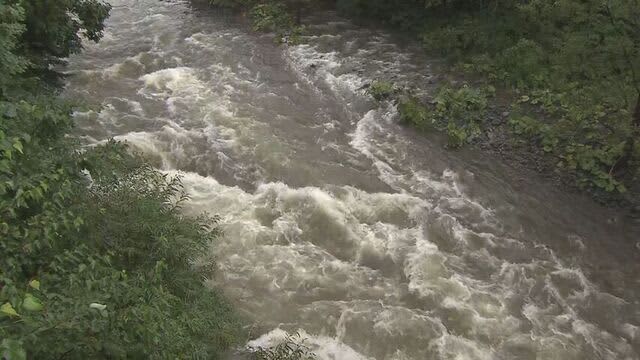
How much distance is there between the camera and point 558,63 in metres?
14.7

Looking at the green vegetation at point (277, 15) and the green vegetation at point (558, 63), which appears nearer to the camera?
the green vegetation at point (558, 63)

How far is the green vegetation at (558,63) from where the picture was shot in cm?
1181

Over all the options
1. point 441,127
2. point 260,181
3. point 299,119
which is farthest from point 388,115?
point 260,181

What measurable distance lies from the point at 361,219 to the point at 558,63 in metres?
8.11

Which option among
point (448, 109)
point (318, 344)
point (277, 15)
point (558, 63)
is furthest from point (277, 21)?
point (318, 344)

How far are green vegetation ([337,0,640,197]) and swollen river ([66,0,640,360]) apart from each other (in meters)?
1.26

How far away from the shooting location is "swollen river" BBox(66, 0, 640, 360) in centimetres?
884

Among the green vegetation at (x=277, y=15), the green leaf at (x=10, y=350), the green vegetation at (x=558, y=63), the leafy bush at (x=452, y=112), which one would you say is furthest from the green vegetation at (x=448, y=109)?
the green leaf at (x=10, y=350)

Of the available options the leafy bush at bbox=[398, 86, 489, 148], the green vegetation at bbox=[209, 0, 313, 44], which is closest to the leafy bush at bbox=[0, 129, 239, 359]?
the leafy bush at bbox=[398, 86, 489, 148]

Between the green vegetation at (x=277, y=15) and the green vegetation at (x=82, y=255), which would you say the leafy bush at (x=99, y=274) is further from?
the green vegetation at (x=277, y=15)

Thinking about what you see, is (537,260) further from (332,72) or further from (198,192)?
(332,72)

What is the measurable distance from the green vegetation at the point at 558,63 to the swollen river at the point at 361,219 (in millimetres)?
1265

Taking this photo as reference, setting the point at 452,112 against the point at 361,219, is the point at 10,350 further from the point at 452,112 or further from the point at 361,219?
the point at 452,112

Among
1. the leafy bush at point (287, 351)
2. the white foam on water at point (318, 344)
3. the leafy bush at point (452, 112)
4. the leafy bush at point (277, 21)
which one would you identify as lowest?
the white foam on water at point (318, 344)
